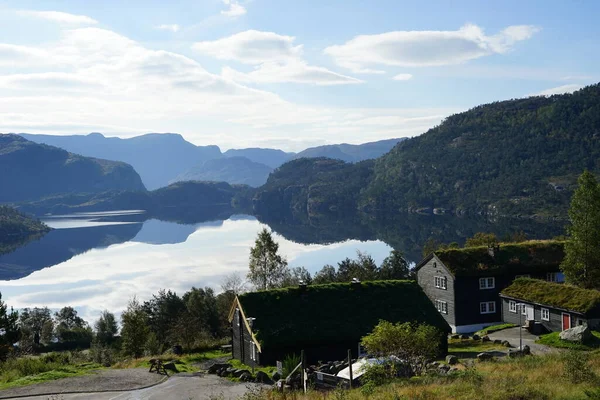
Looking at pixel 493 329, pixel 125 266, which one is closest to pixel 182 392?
pixel 493 329

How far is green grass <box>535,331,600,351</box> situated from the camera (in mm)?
38031

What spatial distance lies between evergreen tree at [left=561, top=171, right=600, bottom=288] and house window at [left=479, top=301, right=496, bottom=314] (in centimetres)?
763

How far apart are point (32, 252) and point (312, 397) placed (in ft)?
617

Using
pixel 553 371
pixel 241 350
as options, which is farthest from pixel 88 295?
pixel 553 371

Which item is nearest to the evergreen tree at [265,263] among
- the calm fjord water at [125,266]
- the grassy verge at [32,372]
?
the calm fjord water at [125,266]

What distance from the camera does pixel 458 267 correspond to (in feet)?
177

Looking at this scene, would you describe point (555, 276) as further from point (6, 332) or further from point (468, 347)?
point (6, 332)

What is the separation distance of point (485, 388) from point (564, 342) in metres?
25.5

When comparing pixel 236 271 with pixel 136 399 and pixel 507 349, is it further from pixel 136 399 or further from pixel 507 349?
pixel 136 399

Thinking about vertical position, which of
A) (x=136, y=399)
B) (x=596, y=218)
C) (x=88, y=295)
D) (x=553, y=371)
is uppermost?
(x=596, y=218)

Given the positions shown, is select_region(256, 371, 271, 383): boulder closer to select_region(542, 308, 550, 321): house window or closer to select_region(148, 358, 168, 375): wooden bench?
select_region(148, 358, 168, 375): wooden bench

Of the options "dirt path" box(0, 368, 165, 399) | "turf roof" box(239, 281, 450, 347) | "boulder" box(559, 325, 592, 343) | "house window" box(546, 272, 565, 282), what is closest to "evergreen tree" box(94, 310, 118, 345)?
"turf roof" box(239, 281, 450, 347)

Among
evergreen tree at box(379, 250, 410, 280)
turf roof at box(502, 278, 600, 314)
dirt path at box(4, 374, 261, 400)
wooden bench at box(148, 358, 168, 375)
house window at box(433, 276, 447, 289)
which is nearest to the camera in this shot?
dirt path at box(4, 374, 261, 400)

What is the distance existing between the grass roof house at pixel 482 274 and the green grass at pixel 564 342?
1054 cm
